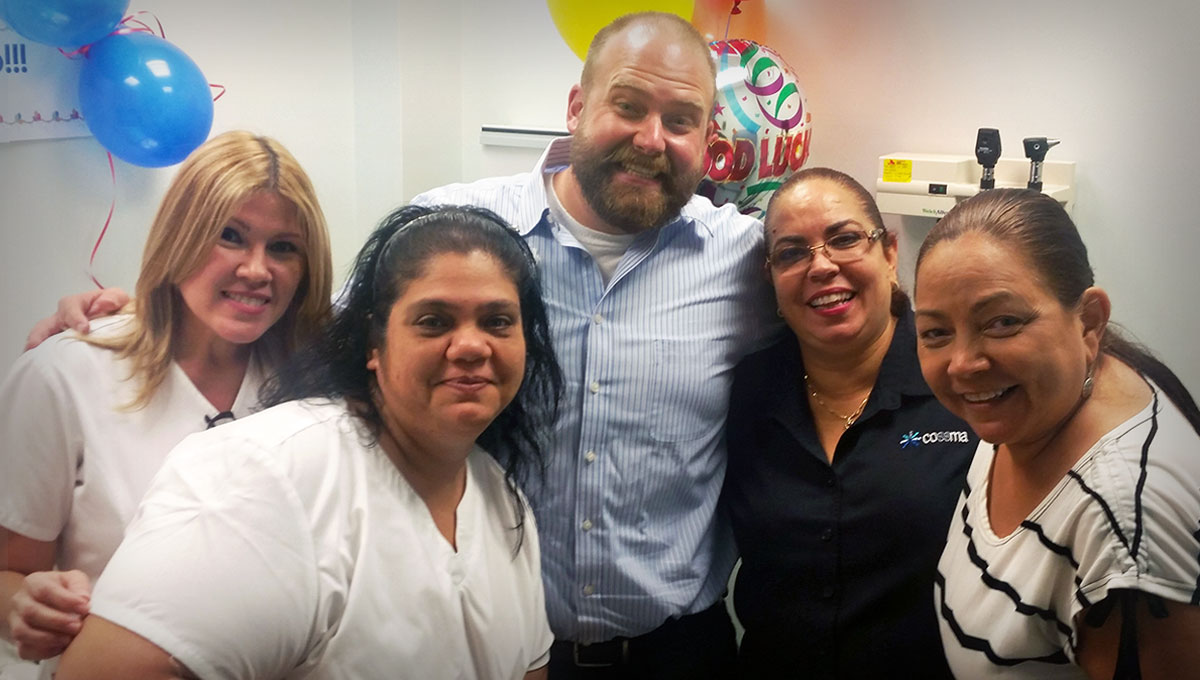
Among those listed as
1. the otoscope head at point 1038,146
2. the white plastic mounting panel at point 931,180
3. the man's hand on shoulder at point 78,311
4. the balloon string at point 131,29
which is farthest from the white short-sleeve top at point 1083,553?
the balloon string at point 131,29

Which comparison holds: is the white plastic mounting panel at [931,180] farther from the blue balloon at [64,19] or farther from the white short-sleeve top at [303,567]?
the blue balloon at [64,19]

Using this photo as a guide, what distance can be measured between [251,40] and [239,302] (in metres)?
0.69

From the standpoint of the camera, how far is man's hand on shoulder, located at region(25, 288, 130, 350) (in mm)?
1140

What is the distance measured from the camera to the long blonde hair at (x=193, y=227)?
3.72ft

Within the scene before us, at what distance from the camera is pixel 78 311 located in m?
1.16

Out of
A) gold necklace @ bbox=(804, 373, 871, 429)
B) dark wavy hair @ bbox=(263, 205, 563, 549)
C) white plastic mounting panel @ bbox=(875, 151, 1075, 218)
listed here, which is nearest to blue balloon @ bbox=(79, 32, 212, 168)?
dark wavy hair @ bbox=(263, 205, 563, 549)

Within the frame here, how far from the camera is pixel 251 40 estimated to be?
1630 millimetres

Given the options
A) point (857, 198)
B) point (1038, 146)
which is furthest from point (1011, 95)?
point (857, 198)

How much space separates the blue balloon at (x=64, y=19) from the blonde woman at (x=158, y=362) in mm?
254

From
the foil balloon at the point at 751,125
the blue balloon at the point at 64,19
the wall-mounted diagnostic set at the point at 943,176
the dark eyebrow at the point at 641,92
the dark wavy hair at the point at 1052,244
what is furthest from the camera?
the foil balloon at the point at 751,125

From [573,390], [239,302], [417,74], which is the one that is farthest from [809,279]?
[417,74]

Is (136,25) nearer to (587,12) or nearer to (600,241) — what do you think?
(600,241)

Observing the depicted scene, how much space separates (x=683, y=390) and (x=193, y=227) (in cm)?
80

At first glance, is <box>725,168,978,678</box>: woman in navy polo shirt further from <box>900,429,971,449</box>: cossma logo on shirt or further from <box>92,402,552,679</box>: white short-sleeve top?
<box>92,402,552,679</box>: white short-sleeve top
